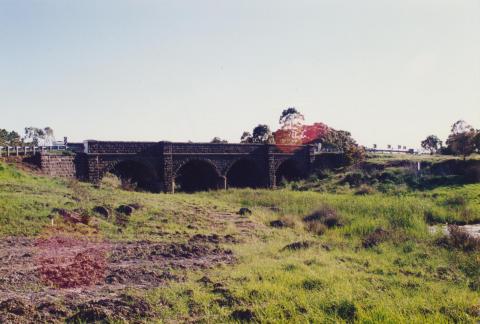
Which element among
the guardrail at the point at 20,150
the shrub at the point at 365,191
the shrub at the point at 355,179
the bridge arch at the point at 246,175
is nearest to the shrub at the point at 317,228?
the shrub at the point at 365,191

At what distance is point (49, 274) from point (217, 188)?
2501 cm

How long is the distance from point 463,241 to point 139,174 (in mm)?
23288

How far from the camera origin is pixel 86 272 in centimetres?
872

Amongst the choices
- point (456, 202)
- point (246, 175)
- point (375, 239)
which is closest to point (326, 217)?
point (375, 239)

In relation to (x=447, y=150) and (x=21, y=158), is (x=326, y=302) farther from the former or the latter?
(x=447, y=150)

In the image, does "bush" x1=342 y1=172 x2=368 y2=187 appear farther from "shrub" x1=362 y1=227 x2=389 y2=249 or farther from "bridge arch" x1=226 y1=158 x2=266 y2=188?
"shrub" x1=362 y1=227 x2=389 y2=249

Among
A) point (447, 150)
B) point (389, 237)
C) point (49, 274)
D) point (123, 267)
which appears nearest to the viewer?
point (49, 274)

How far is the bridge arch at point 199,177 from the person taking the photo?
33156mm

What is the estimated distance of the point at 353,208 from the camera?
19781 mm

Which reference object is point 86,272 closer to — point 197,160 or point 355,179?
point 197,160

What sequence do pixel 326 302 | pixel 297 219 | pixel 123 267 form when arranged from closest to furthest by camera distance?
pixel 326 302 < pixel 123 267 < pixel 297 219

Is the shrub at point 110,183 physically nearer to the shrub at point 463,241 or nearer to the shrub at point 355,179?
the shrub at point 463,241

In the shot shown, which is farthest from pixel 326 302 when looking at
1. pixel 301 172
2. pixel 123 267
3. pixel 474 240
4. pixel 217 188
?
pixel 301 172

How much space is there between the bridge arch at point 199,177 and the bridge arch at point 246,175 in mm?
2423
